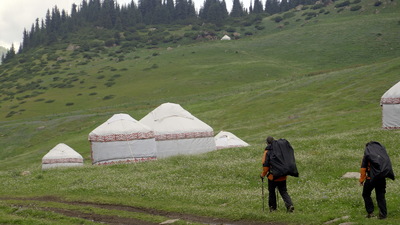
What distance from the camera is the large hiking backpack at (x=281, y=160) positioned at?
17.3m

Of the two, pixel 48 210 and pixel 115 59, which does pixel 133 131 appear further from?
pixel 115 59

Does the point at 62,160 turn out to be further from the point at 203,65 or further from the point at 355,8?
the point at 355,8

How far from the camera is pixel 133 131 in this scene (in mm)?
40562

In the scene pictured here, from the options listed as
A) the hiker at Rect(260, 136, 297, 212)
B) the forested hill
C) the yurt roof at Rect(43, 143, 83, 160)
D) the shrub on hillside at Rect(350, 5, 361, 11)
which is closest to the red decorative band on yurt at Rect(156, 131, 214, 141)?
the yurt roof at Rect(43, 143, 83, 160)

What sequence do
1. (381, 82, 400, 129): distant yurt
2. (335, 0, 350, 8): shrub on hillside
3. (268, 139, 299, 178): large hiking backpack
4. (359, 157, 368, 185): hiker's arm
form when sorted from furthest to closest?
(335, 0, 350, 8): shrub on hillside < (381, 82, 400, 129): distant yurt < (268, 139, 299, 178): large hiking backpack < (359, 157, 368, 185): hiker's arm

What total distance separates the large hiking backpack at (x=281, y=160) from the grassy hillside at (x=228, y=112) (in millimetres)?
1372

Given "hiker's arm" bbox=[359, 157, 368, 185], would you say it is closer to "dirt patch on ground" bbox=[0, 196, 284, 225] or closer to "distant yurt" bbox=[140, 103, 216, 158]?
"dirt patch on ground" bbox=[0, 196, 284, 225]

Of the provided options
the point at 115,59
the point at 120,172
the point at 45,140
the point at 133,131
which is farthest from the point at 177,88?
the point at 120,172

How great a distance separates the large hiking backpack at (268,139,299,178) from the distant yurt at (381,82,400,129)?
2849 cm

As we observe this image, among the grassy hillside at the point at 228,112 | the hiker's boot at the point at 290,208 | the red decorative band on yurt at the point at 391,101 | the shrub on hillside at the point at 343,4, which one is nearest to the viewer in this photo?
the hiker's boot at the point at 290,208

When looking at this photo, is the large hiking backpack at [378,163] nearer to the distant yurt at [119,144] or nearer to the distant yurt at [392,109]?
the distant yurt at [119,144]

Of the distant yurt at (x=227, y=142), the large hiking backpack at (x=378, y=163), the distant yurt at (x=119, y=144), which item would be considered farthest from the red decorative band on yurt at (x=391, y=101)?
the large hiking backpack at (x=378, y=163)

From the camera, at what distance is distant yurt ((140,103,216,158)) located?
43.7 metres

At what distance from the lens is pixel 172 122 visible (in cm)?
4456
